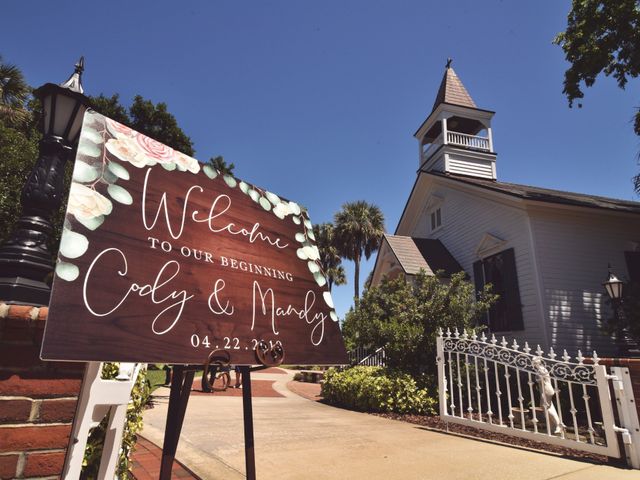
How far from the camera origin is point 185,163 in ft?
7.41

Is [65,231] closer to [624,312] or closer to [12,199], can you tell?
[624,312]

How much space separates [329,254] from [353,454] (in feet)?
92.8

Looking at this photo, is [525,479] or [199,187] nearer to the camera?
[199,187]

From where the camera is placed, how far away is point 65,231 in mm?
1539

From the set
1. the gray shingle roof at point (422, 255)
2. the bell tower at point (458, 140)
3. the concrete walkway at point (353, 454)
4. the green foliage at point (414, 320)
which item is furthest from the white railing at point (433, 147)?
the concrete walkway at point (353, 454)

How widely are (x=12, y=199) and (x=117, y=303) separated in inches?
564

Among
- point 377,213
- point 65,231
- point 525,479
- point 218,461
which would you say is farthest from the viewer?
point 377,213

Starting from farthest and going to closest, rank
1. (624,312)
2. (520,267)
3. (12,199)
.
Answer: (12,199)
(520,267)
(624,312)

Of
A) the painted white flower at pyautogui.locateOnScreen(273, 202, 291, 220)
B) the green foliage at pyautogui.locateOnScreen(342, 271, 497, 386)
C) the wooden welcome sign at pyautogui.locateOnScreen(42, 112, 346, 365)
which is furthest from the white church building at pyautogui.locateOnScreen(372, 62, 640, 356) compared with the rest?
the wooden welcome sign at pyautogui.locateOnScreen(42, 112, 346, 365)

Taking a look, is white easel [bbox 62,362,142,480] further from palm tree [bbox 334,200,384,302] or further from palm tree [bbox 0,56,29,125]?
palm tree [bbox 334,200,384,302]

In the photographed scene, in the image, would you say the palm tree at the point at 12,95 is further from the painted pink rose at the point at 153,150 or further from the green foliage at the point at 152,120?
the painted pink rose at the point at 153,150

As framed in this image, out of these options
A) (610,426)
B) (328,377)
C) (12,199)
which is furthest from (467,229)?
(12,199)

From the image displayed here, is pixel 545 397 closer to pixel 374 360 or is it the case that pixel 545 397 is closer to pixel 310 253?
pixel 310 253

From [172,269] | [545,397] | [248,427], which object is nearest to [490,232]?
[545,397]
